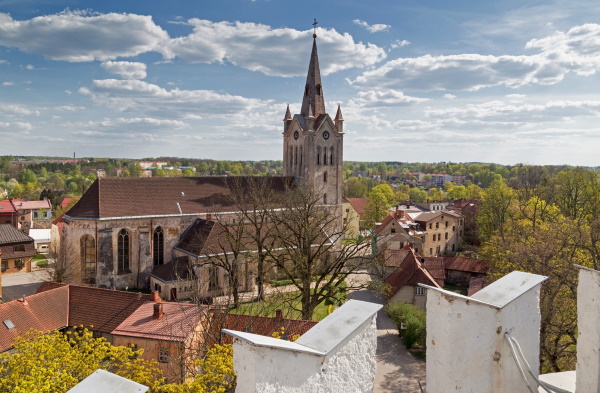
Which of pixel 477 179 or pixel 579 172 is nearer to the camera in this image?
pixel 579 172

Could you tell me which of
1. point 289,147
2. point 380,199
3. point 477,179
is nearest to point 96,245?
point 289,147

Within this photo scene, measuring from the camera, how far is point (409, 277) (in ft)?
106

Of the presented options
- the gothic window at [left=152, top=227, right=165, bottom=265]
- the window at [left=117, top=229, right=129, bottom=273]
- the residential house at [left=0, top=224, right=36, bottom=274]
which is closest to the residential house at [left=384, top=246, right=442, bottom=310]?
the gothic window at [left=152, top=227, right=165, bottom=265]

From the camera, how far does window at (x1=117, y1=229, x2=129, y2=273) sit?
114 ft

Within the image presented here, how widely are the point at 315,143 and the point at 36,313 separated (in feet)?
95.4

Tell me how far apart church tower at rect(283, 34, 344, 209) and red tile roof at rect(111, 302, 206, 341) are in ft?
77.0

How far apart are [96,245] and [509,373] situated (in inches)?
1361

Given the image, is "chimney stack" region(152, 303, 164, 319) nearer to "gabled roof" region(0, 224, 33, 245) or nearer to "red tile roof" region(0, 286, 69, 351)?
"red tile roof" region(0, 286, 69, 351)

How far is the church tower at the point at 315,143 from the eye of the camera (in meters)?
43.9

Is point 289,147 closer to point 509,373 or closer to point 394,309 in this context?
point 394,309

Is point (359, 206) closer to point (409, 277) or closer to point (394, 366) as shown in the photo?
point (409, 277)

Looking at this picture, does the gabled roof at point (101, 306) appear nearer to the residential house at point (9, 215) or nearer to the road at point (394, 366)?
the road at point (394, 366)

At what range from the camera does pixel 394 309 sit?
28281 millimetres

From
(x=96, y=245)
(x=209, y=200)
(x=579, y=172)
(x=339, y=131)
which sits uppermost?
(x=339, y=131)
